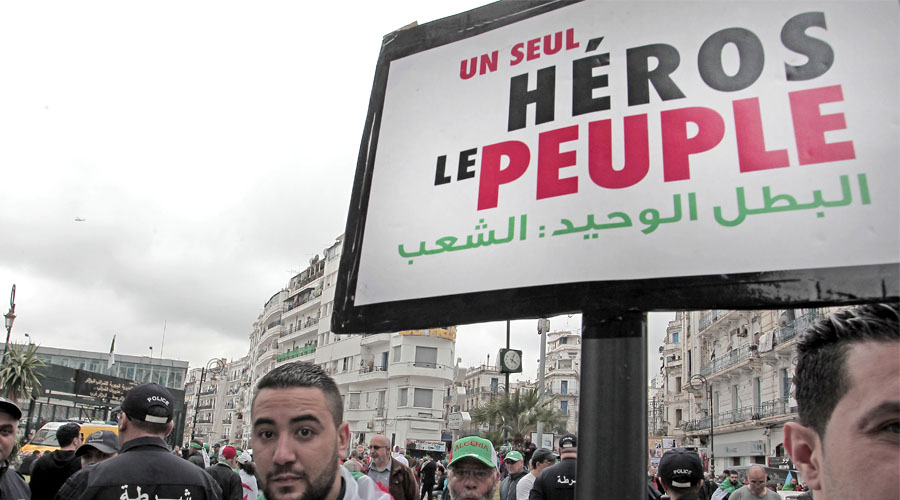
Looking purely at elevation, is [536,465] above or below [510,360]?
below

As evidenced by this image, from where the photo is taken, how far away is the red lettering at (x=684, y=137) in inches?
64.2

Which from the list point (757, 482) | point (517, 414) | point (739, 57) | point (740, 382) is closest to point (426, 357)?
point (517, 414)

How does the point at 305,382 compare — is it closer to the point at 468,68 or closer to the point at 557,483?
the point at 468,68

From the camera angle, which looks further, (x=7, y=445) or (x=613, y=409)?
(x=7, y=445)

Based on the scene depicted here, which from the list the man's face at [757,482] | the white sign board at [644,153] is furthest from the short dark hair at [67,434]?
the man's face at [757,482]

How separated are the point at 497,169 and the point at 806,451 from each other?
103 centimetres

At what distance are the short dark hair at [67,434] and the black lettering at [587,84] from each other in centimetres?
646

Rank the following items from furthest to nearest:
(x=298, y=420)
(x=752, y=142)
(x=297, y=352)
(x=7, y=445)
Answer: (x=297, y=352) → (x=7, y=445) → (x=298, y=420) → (x=752, y=142)

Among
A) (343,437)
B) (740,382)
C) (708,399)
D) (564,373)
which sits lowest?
(343,437)

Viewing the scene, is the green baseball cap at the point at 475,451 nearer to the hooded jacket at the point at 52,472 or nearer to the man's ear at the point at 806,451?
the man's ear at the point at 806,451

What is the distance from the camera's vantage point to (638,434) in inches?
59.5

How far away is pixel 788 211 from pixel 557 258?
54 cm

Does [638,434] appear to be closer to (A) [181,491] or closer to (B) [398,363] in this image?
(A) [181,491]

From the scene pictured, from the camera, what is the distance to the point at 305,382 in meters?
2.25
